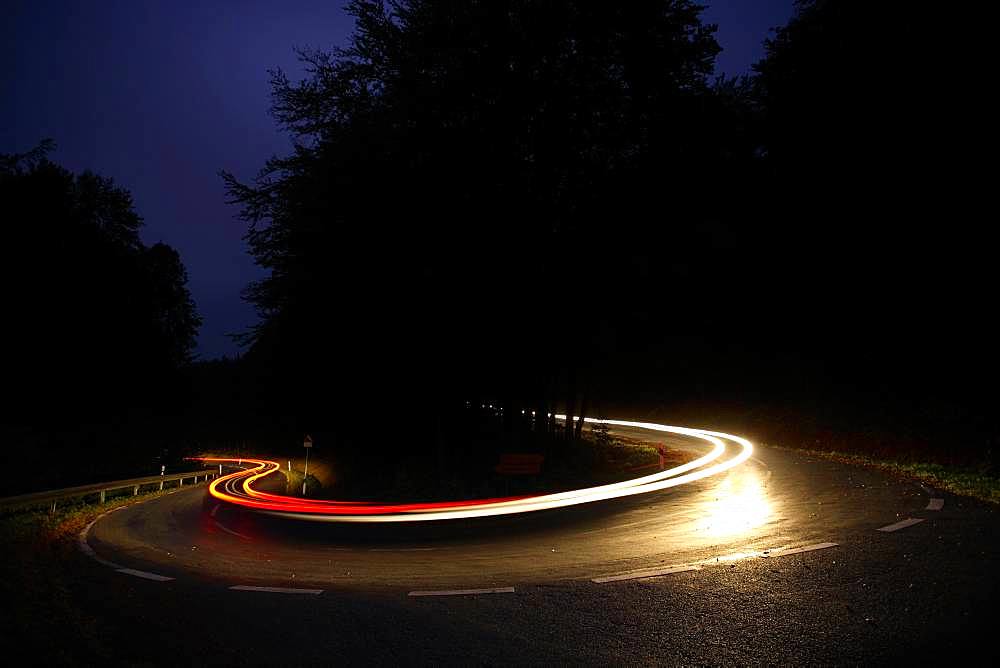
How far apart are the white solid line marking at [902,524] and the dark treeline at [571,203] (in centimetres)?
1214

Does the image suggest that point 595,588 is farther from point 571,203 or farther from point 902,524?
point 571,203

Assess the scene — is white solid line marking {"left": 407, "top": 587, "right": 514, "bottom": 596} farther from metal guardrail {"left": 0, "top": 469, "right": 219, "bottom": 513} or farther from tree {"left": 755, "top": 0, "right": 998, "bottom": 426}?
tree {"left": 755, "top": 0, "right": 998, "bottom": 426}

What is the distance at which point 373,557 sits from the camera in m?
10.3

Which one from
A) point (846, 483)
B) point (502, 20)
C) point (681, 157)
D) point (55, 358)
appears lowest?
point (846, 483)

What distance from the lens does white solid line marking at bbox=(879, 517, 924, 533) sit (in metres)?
9.70

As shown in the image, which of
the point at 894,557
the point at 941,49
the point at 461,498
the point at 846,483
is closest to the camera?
the point at 894,557

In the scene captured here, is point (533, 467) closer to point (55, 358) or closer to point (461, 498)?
point (461, 498)

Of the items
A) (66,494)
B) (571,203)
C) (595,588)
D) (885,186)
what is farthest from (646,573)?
(885,186)

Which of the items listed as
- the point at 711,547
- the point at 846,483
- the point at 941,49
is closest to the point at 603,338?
A: the point at 846,483

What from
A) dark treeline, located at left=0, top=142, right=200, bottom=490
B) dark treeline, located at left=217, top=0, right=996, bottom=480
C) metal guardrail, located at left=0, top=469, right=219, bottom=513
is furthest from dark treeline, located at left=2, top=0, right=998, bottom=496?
dark treeline, located at left=0, top=142, right=200, bottom=490

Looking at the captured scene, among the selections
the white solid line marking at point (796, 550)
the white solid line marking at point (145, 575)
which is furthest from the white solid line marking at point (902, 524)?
the white solid line marking at point (145, 575)

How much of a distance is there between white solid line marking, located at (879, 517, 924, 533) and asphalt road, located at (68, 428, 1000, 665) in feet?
0.48

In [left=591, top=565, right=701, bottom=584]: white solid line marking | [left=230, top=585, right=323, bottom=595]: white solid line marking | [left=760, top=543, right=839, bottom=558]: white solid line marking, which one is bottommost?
[left=230, top=585, right=323, bottom=595]: white solid line marking

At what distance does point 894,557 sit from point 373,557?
7.39 meters
